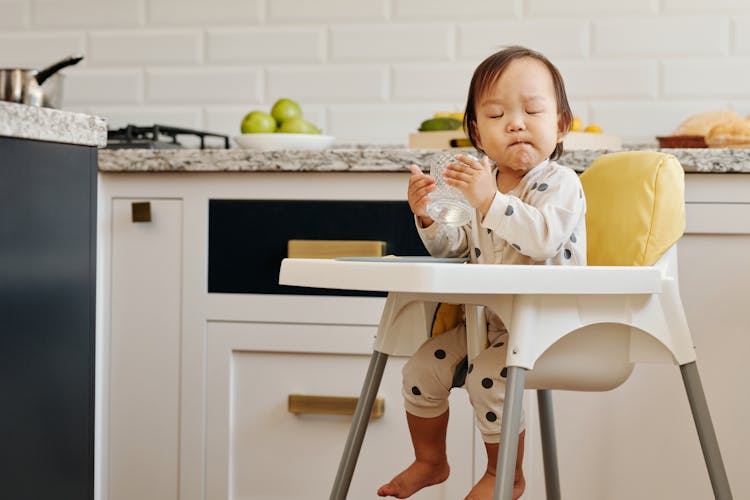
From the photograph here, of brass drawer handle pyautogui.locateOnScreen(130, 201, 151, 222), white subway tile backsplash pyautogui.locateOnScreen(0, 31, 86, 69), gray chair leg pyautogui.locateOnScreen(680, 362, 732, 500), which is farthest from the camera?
white subway tile backsplash pyautogui.locateOnScreen(0, 31, 86, 69)

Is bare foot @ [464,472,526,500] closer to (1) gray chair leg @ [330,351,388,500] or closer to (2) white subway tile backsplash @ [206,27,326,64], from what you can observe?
(1) gray chair leg @ [330,351,388,500]

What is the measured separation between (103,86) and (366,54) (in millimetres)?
733

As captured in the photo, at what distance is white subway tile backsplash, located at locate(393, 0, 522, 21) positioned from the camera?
2467mm

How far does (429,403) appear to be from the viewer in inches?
55.2

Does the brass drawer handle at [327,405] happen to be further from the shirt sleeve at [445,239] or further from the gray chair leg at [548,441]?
the shirt sleeve at [445,239]

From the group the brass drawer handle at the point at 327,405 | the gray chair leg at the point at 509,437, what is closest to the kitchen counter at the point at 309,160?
the brass drawer handle at the point at 327,405

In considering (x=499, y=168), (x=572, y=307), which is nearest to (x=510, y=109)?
(x=499, y=168)

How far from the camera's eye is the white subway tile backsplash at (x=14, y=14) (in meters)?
2.73

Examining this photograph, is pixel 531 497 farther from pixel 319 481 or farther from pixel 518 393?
pixel 518 393

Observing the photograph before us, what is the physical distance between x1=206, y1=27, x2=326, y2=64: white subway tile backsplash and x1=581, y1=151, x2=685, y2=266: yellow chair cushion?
1295 mm

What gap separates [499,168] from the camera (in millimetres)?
1463

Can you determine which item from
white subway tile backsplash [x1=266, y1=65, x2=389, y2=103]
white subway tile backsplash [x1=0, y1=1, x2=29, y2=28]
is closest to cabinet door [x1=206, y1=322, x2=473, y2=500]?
white subway tile backsplash [x1=266, y1=65, x2=389, y2=103]

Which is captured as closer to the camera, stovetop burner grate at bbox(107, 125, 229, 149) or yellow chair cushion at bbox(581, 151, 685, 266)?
yellow chair cushion at bbox(581, 151, 685, 266)

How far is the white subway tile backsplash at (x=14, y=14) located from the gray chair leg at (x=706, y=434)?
2.16 m
